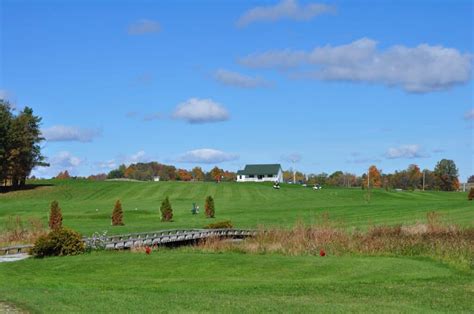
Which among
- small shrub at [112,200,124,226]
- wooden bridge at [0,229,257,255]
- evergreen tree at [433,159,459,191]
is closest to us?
wooden bridge at [0,229,257,255]

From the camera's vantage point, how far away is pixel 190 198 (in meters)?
91.4

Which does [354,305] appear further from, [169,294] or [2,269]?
[2,269]

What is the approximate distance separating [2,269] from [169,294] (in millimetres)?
10627

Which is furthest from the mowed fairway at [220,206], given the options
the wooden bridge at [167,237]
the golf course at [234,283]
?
the golf course at [234,283]

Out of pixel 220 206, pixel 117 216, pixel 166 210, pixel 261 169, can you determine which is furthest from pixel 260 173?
pixel 117 216

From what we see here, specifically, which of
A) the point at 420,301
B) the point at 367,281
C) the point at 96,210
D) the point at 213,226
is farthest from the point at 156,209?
the point at 420,301

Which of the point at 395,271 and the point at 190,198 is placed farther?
the point at 190,198

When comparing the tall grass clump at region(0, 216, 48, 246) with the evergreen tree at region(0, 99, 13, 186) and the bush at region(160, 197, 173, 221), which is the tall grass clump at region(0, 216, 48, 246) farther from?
the evergreen tree at region(0, 99, 13, 186)

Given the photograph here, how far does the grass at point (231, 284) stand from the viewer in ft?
49.5

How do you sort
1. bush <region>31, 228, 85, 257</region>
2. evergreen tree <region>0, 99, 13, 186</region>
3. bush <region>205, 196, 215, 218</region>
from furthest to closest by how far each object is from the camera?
evergreen tree <region>0, 99, 13, 186</region>
bush <region>205, 196, 215, 218</region>
bush <region>31, 228, 85, 257</region>

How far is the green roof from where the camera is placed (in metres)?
190

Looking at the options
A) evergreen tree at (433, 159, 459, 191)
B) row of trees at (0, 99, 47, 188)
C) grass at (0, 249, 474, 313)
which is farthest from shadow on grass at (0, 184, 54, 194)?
evergreen tree at (433, 159, 459, 191)

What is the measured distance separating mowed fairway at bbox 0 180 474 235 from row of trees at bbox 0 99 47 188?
485cm

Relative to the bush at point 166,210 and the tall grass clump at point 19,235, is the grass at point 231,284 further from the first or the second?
the bush at point 166,210
